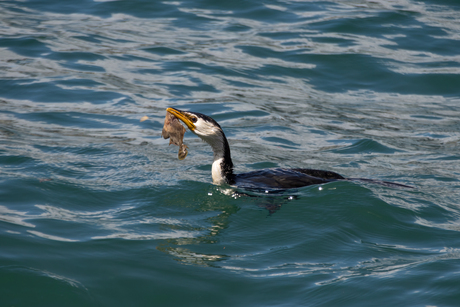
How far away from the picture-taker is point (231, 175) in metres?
6.70

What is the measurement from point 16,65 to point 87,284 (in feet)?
28.8

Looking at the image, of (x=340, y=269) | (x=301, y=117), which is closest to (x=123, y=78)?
(x=301, y=117)

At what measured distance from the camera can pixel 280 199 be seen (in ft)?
20.5

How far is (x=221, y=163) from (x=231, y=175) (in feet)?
0.64

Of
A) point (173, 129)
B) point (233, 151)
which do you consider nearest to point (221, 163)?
point (173, 129)

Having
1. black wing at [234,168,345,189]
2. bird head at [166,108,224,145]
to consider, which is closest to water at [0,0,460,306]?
black wing at [234,168,345,189]

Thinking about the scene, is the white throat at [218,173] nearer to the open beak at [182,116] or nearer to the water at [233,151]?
the water at [233,151]

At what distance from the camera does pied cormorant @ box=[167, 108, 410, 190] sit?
20.9 feet

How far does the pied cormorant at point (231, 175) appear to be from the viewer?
6.37 m

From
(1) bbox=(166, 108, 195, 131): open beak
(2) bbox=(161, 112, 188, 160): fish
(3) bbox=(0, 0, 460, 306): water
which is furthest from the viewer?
(2) bbox=(161, 112, 188, 160): fish

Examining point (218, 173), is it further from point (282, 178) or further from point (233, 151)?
point (233, 151)

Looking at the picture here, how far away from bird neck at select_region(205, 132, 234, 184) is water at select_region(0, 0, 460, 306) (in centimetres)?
20

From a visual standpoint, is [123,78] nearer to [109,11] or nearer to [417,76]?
[109,11]

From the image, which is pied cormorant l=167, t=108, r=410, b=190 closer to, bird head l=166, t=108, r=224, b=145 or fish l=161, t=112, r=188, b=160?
bird head l=166, t=108, r=224, b=145
